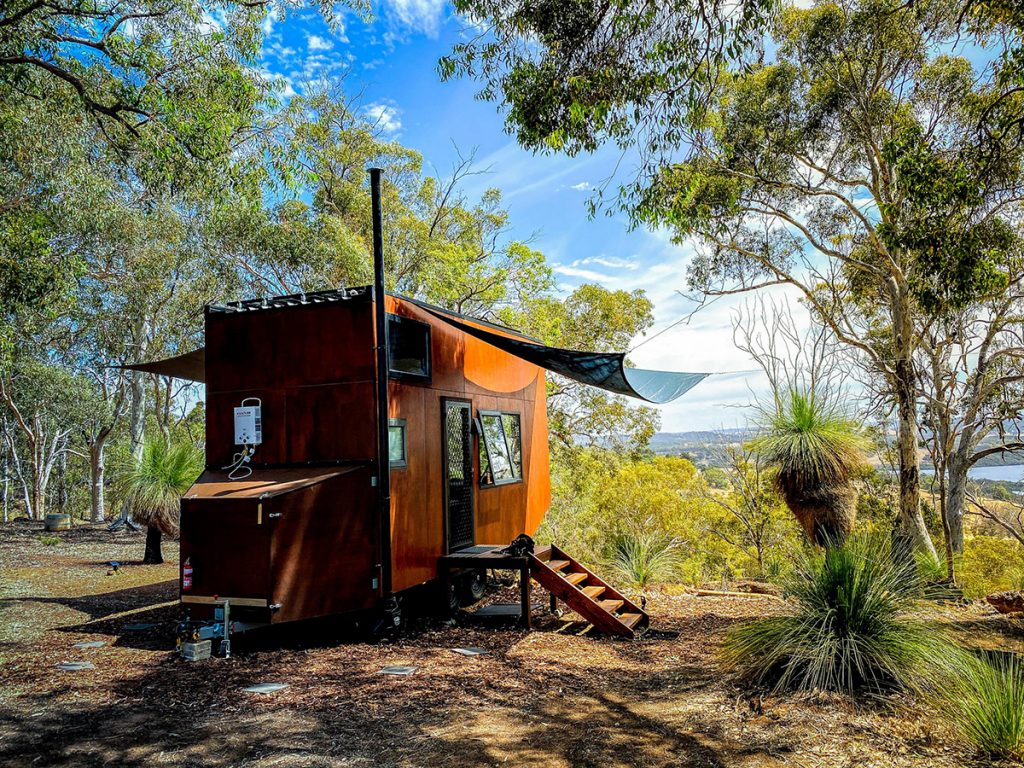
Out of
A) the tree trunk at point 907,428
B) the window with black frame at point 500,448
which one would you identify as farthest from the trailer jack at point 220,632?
the tree trunk at point 907,428

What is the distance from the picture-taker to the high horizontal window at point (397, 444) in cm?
596

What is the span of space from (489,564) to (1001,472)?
29.7 feet

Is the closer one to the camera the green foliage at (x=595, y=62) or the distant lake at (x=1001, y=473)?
the green foliage at (x=595, y=62)

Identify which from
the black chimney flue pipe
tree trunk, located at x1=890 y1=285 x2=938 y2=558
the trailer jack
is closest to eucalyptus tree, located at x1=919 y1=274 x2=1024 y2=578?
tree trunk, located at x1=890 y1=285 x2=938 y2=558

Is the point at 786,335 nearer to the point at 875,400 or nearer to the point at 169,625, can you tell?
the point at 875,400

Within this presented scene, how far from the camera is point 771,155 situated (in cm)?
1045

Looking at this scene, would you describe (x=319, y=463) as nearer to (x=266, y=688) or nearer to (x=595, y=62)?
(x=266, y=688)

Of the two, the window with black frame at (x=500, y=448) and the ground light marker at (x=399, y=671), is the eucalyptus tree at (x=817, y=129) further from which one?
the ground light marker at (x=399, y=671)

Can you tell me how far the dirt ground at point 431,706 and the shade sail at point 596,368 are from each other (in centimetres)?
229

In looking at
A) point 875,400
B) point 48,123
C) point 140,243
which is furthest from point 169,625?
point 140,243

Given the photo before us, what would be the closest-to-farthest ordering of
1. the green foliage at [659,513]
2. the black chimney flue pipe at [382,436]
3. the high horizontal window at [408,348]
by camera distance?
the black chimney flue pipe at [382,436]
the high horizontal window at [408,348]
the green foliage at [659,513]

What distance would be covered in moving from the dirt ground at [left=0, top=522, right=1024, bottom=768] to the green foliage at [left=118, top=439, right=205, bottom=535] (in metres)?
3.22

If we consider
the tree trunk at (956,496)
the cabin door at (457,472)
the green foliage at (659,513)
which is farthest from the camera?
the green foliage at (659,513)

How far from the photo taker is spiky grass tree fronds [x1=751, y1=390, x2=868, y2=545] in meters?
7.57
